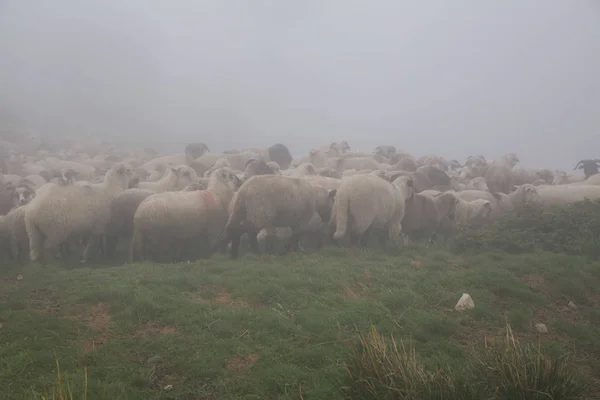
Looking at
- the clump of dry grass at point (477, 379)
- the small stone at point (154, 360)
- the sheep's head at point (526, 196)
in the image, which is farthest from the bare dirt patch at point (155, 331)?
the sheep's head at point (526, 196)

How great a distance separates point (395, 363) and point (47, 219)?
8918 millimetres

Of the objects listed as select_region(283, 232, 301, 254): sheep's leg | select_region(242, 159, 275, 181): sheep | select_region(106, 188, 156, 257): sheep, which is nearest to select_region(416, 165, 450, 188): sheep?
select_region(242, 159, 275, 181): sheep

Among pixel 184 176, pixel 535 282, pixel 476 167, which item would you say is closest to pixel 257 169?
pixel 184 176

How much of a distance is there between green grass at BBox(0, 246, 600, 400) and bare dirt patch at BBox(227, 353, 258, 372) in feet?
0.04

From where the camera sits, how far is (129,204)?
10.9m

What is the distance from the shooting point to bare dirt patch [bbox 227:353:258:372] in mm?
4754

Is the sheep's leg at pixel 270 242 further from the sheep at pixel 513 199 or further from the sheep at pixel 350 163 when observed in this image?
the sheep at pixel 350 163

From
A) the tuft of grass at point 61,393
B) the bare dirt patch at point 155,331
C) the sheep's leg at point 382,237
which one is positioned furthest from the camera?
the sheep's leg at point 382,237

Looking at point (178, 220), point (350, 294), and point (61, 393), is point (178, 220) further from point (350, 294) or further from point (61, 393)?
point (61, 393)

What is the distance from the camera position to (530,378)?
304 centimetres

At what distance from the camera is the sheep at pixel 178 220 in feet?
32.0

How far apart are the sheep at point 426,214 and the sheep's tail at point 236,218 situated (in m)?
4.96

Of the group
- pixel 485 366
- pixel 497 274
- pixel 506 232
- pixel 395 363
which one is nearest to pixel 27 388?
pixel 395 363

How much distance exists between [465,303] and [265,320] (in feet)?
10.2
